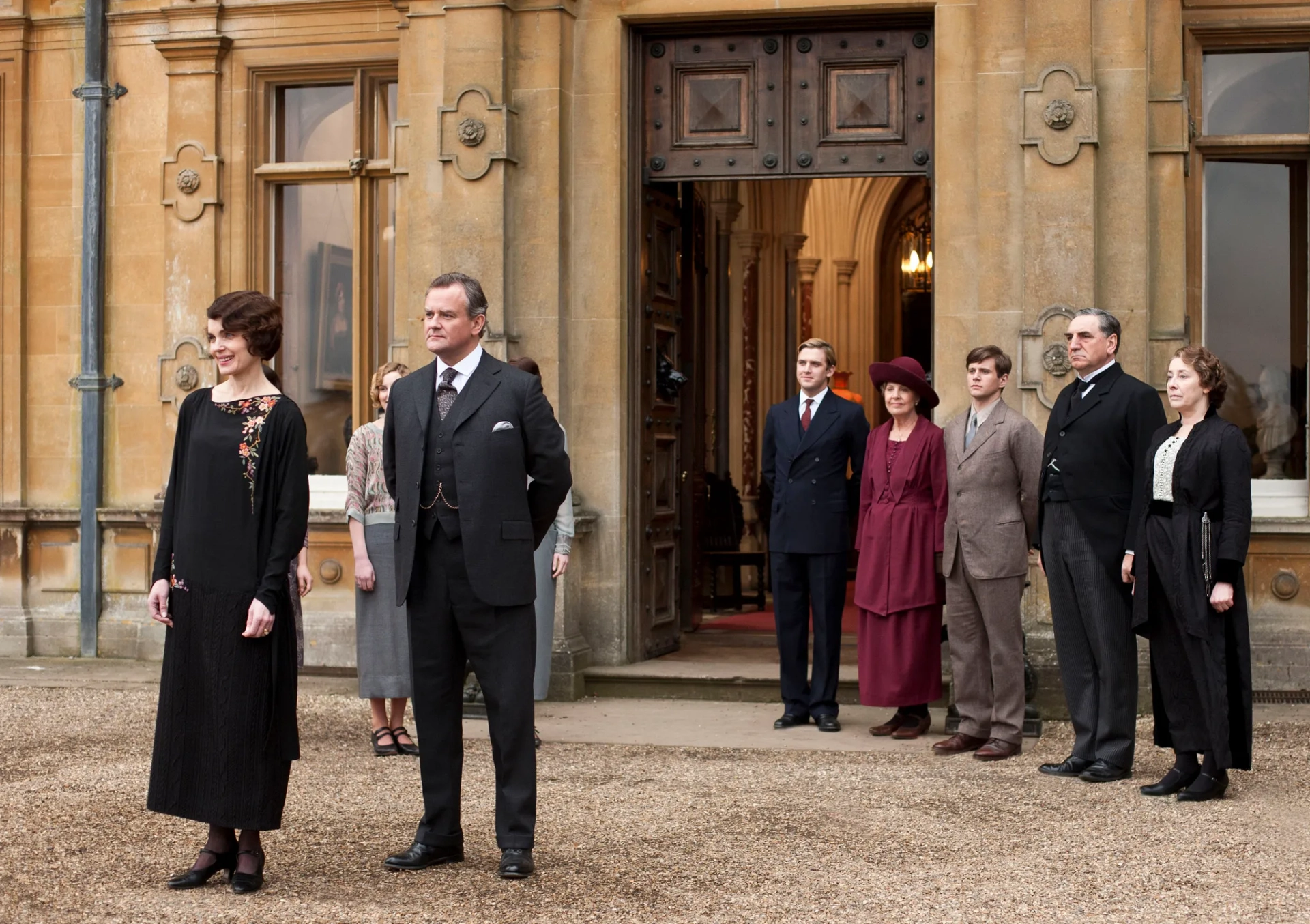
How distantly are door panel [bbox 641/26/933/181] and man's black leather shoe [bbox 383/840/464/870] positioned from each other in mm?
4998

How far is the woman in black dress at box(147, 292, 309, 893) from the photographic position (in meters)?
5.00

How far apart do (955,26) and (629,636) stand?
12.0ft

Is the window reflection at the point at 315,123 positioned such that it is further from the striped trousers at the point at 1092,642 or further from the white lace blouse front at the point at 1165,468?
the white lace blouse front at the point at 1165,468

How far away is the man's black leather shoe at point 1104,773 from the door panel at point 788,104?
360 centimetres

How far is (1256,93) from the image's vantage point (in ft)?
31.2

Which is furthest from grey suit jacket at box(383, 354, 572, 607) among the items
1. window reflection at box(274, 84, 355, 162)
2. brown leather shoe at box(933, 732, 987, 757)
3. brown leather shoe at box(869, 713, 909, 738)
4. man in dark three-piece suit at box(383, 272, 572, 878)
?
window reflection at box(274, 84, 355, 162)

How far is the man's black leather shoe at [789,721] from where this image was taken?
807cm

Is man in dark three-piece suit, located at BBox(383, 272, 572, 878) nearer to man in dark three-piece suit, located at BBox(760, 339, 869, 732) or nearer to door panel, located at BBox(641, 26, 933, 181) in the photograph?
man in dark three-piece suit, located at BBox(760, 339, 869, 732)

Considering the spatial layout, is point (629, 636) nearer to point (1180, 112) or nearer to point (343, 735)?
point (343, 735)

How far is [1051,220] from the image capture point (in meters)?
8.54

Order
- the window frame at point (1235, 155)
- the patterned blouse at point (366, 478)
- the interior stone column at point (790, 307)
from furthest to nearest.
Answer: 1. the interior stone column at point (790, 307)
2. the window frame at point (1235, 155)
3. the patterned blouse at point (366, 478)

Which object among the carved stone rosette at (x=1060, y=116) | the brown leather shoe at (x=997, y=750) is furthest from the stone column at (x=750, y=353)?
the brown leather shoe at (x=997, y=750)

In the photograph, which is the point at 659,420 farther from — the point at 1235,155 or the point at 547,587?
the point at 1235,155

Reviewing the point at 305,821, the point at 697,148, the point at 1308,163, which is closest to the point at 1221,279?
the point at 1308,163
